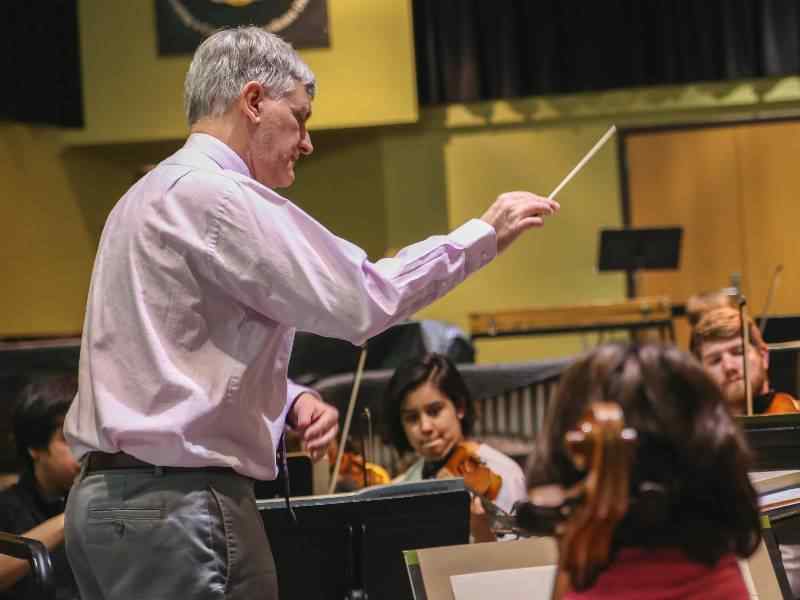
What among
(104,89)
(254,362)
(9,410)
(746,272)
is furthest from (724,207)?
(254,362)

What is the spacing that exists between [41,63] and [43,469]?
448 centimetres

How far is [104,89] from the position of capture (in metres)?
7.85

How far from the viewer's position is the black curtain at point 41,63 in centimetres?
704

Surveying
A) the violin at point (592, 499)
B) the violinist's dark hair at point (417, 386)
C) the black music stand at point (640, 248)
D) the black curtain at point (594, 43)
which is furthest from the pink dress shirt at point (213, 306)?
the black curtain at point (594, 43)

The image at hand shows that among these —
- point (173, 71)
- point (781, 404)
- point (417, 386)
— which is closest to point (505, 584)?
point (781, 404)

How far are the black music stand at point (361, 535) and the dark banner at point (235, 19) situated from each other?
17.2ft

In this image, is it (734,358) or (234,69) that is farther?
(734,358)

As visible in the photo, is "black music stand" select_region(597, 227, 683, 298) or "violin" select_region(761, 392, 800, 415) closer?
"violin" select_region(761, 392, 800, 415)

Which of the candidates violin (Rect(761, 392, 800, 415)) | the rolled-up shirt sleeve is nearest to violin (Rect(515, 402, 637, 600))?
the rolled-up shirt sleeve

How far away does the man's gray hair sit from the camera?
2.14m

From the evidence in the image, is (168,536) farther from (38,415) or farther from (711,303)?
(711,303)

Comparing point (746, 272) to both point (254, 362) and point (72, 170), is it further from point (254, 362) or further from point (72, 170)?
point (254, 362)

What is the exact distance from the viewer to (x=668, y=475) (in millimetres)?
1447

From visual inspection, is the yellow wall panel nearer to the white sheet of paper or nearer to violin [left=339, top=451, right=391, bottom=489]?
violin [left=339, top=451, right=391, bottom=489]
